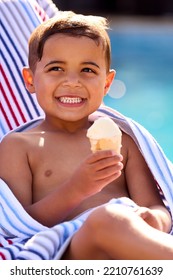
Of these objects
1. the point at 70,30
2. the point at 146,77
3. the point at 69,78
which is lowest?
the point at 146,77

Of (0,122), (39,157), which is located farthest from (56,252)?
(0,122)

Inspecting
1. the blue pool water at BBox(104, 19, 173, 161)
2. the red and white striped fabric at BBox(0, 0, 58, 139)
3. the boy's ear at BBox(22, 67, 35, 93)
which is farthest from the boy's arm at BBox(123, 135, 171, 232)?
the blue pool water at BBox(104, 19, 173, 161)

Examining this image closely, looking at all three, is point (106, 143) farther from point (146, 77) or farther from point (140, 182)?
point (146, 77)

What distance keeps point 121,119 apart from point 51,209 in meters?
0.45

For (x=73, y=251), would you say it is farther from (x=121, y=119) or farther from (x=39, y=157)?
(x=121, y=119)

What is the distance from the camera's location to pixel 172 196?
7.55 feet

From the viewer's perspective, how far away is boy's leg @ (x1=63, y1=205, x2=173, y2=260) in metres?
1.78

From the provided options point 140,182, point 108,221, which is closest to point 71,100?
point 140,182

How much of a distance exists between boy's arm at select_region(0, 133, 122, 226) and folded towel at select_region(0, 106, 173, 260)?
0.15 ft

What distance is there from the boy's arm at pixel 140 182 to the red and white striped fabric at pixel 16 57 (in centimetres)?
55

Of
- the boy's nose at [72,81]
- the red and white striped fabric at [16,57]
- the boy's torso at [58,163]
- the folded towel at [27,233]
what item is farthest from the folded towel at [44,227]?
the red and white striped fabric at [16,57]

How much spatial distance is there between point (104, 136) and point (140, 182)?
→ 386 millimetres

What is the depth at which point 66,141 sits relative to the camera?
2.34m

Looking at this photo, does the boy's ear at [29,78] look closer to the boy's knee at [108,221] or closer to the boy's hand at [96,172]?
the boy's hand at [96,172]
